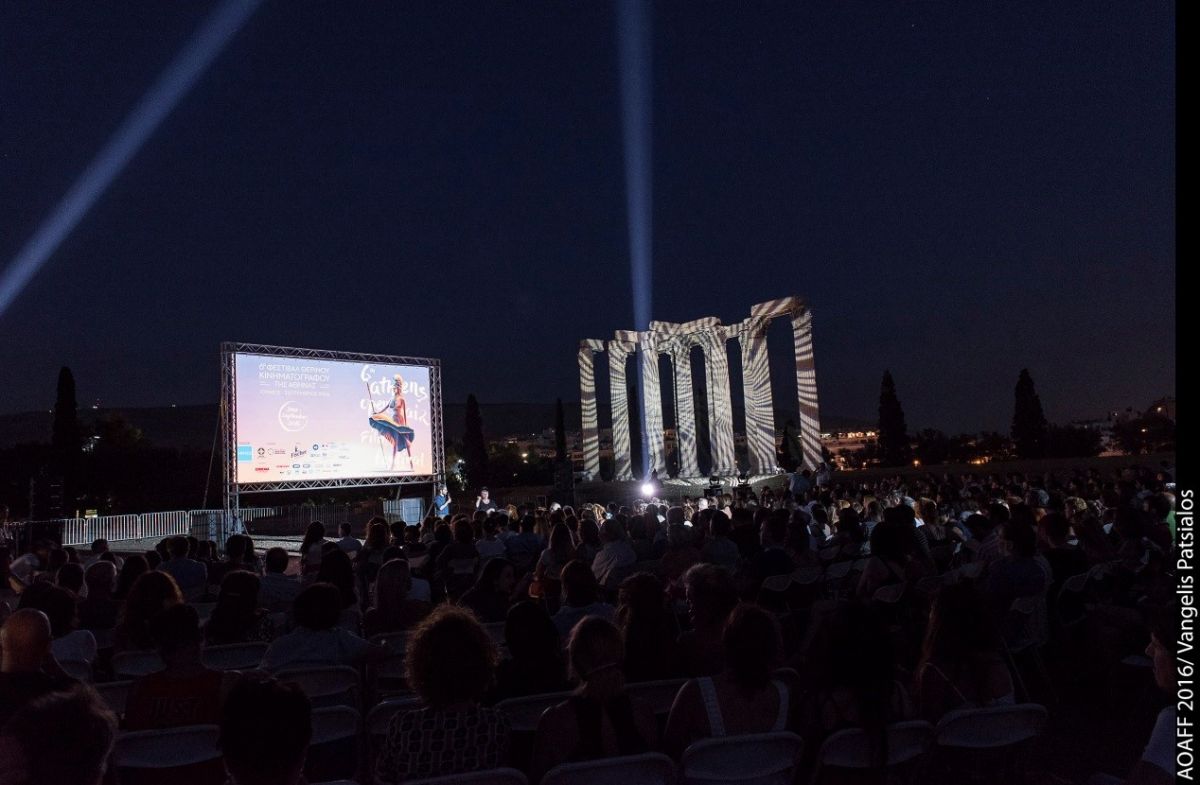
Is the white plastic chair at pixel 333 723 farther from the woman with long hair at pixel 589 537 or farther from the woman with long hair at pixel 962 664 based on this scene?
the woman with long hair at pixel 589 537

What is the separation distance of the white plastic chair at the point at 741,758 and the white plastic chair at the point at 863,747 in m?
0.10

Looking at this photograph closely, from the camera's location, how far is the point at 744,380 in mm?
27531

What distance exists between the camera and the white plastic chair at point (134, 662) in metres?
4.30

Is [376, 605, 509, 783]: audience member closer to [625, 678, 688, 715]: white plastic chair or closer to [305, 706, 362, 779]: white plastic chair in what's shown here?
[305, 706, 362, 779]: white plastic chair

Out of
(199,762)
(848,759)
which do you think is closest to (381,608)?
(199,762)

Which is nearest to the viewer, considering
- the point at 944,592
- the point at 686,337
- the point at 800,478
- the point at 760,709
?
the point at 760,709

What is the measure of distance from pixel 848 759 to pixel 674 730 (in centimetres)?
57

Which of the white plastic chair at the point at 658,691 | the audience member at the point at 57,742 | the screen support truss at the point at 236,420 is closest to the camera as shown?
the audience member at the point at 57,742

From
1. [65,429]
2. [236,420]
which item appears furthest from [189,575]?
[65,429]

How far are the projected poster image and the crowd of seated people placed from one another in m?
9.58

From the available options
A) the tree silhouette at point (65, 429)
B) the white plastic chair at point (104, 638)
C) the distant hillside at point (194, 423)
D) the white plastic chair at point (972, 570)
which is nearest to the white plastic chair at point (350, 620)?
the white plastic chair at point (104, 638)

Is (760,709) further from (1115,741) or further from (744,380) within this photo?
(744,380)

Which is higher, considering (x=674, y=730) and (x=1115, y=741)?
(x=674, y=730)

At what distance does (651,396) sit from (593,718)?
27.7m
